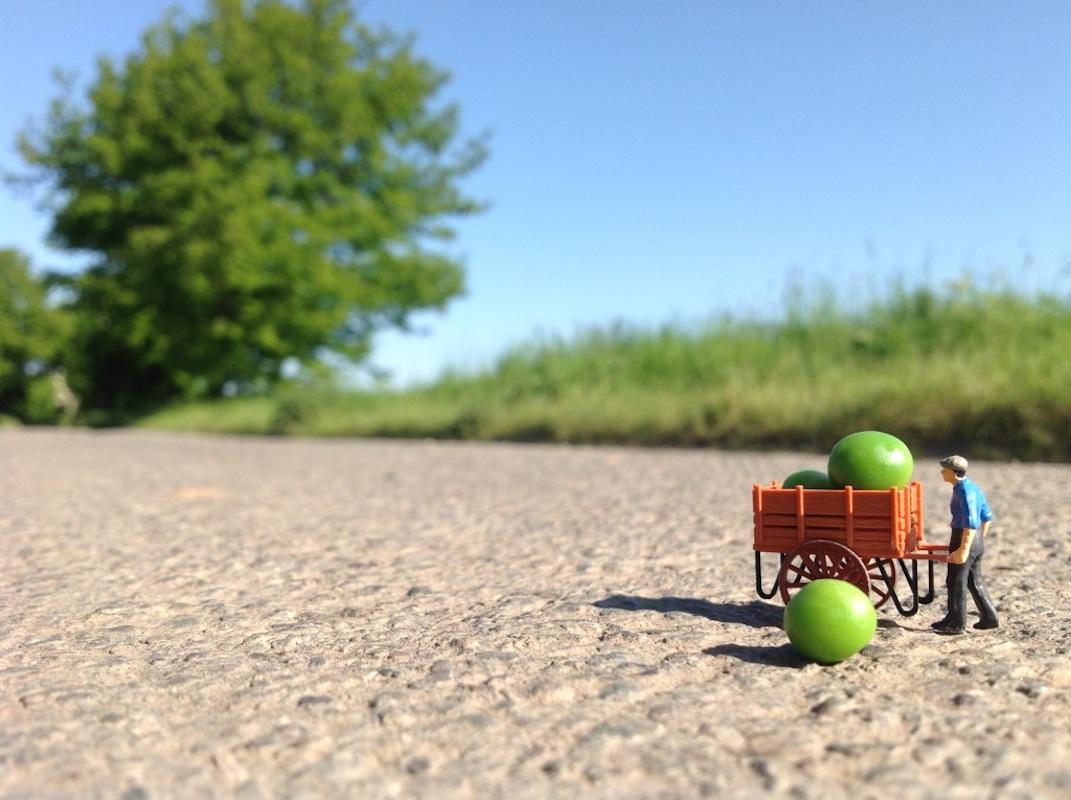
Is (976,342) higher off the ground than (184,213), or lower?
lower

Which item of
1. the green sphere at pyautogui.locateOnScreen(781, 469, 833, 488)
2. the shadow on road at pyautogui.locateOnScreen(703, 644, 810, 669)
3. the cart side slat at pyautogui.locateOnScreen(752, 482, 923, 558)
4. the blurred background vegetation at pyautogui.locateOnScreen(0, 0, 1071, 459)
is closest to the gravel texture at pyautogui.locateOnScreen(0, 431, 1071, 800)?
the shadow on road at pyautogui.locateOnScreen(703, 644, 810, 669)

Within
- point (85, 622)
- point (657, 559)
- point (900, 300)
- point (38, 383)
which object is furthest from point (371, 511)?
point (38, 383)

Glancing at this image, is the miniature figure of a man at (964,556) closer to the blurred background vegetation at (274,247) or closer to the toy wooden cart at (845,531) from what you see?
the toy wooden cart at (845,531)

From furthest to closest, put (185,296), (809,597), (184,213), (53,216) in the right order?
(53,216) → (185,296) → (184,213) → (809,597)

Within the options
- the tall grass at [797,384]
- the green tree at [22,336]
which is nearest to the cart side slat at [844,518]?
the tall grass at [797,384]

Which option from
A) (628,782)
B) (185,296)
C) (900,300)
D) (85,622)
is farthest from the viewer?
(185,296)

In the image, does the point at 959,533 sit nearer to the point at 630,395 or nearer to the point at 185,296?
the point at 630,395

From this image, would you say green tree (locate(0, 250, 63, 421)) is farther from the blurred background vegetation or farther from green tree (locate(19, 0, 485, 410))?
green tree (locate(19, 0, 485, 410))

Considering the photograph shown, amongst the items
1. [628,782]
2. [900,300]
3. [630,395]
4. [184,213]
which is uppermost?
[184,213]
